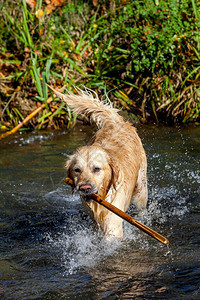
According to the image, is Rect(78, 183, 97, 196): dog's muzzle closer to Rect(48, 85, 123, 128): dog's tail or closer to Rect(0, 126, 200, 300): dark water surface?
Rect(0, 126, 200, 300): dark water surface

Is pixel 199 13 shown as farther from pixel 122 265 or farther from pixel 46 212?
pixel 122 265

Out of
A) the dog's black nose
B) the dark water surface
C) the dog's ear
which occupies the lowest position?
the dark water surface

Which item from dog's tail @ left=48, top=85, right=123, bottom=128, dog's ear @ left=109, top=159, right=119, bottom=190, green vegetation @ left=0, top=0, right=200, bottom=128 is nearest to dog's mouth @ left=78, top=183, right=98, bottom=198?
dog's ear @ left=109, top=159, right=119, bottom=190

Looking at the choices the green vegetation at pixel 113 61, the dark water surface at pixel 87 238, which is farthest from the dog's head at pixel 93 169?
the green vegetation at pixel 113 61

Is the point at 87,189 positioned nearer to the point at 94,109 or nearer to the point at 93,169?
the point at 93,169

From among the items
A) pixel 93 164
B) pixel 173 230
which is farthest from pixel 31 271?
pixel 173 230

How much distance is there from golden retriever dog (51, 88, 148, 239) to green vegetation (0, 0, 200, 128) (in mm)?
3319

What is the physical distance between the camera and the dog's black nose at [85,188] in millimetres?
4007

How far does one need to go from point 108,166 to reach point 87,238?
0.92 m

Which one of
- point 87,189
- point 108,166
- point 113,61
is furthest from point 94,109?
point 113,61

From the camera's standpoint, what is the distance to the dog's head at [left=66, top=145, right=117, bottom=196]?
4.18m

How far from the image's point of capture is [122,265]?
4059 millimetres

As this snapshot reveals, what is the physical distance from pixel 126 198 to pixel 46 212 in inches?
50.9

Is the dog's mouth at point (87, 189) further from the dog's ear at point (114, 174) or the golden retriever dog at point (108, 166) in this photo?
the dog's ear at point (114, 174)
